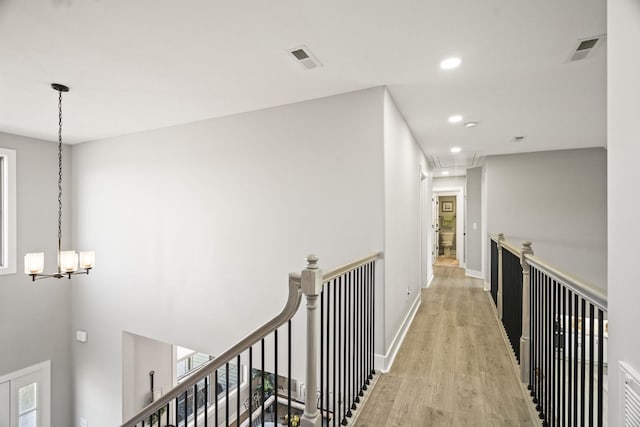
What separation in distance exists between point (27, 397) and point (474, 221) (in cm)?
850

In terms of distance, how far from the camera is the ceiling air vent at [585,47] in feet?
7.22

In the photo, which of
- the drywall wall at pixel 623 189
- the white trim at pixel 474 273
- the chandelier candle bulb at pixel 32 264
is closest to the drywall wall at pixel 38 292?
the chandelier candle bulb at pixel 32 264

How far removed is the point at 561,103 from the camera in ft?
11.1

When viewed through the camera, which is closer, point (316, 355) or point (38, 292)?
point (316, 355)

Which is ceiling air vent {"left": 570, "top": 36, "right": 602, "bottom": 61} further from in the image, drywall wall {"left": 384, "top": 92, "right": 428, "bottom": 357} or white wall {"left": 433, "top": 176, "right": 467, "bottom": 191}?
white wall {"left": 433, "top": 176, "right": 467, "bottom": 191}

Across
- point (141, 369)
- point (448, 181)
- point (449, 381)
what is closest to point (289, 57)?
point (449, 381)

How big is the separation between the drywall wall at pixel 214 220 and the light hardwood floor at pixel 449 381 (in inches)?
43.4

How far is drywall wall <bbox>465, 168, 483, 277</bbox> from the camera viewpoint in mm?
7195

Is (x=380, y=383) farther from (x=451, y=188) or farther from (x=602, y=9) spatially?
(x=451, y=188)

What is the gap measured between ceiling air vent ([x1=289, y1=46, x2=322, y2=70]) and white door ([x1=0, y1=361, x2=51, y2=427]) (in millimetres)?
5799

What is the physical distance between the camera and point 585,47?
2299mm

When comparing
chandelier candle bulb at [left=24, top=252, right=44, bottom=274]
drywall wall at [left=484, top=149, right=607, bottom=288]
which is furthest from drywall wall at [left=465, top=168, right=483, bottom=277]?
chandelier candle bulb at [left=24, top=252, right=44, bottom=274]

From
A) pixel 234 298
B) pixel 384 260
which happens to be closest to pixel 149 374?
pixel 234 298

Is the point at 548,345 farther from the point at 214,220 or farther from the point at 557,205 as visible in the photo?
the point at 557,205
